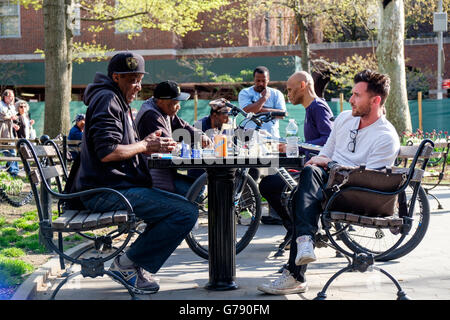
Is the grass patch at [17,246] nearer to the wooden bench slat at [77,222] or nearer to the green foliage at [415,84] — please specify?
the wooden bench slat at [77,222]

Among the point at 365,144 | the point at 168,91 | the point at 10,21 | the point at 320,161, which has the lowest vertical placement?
the point at 320,161

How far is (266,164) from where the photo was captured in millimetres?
4598

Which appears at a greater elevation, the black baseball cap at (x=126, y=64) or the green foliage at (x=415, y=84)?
the green foliage at (x=415, y=84)

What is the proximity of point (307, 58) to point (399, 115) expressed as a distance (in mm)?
8578

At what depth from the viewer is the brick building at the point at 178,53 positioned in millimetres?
29781

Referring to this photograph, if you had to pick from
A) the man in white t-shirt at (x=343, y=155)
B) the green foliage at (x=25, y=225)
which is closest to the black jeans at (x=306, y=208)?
the man in white t-shirt at (x=343, y=155)

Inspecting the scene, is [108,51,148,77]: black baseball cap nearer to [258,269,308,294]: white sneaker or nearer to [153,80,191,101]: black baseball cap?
[153,80,191,101]: black baseball cap

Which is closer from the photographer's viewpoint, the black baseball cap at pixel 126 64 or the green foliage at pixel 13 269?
the black baseball cap at pixel 126 64

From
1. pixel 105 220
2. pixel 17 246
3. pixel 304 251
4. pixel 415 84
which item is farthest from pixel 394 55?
pixel 105 220

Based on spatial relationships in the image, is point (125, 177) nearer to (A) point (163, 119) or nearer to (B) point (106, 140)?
(B) point (106, 140)

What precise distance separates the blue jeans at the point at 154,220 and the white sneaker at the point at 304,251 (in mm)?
827

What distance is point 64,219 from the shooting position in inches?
185

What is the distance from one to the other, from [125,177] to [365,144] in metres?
1.96

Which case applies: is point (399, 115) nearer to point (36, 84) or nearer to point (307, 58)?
point (307, 58)
